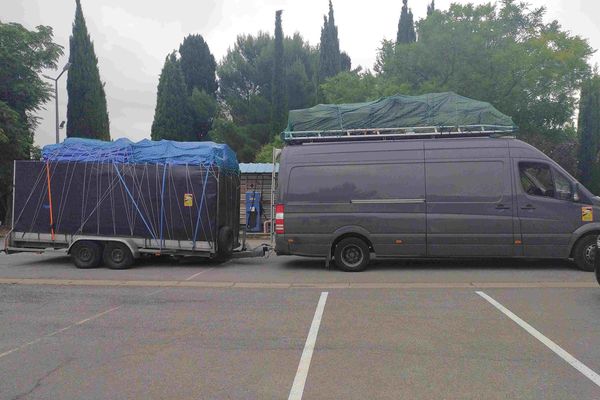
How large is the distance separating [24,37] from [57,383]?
85.8ft

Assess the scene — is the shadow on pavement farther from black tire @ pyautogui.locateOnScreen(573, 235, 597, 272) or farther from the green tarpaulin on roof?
the green tarpaulin on roof

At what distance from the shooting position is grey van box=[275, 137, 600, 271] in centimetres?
1057

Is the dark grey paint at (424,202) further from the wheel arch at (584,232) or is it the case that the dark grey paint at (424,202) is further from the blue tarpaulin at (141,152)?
the blue tarpaulin at (141,152)

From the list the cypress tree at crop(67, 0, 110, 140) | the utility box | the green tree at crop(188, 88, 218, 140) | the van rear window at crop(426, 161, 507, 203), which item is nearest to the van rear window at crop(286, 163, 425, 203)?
the van rear window at crop(426, 161, 507, 203)

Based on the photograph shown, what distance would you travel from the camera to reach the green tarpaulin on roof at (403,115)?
36.7 feet

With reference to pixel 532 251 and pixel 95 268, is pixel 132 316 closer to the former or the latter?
pixel 95 268

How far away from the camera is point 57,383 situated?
180 inches

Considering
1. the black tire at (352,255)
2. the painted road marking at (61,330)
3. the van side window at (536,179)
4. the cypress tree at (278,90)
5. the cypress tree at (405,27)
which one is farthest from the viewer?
the cypress tree at (405,27)

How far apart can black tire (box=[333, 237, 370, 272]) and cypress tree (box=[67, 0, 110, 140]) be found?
27174 mm

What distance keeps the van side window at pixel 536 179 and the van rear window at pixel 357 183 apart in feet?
6.71

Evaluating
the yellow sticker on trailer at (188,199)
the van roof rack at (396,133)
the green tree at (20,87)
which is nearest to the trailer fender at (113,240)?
the yellow sticker on trailer at (188,199)

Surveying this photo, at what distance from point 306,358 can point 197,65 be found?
4704 cm

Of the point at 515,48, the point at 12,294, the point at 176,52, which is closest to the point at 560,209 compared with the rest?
the point at 12,294

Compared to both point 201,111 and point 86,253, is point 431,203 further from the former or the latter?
point 201,111
